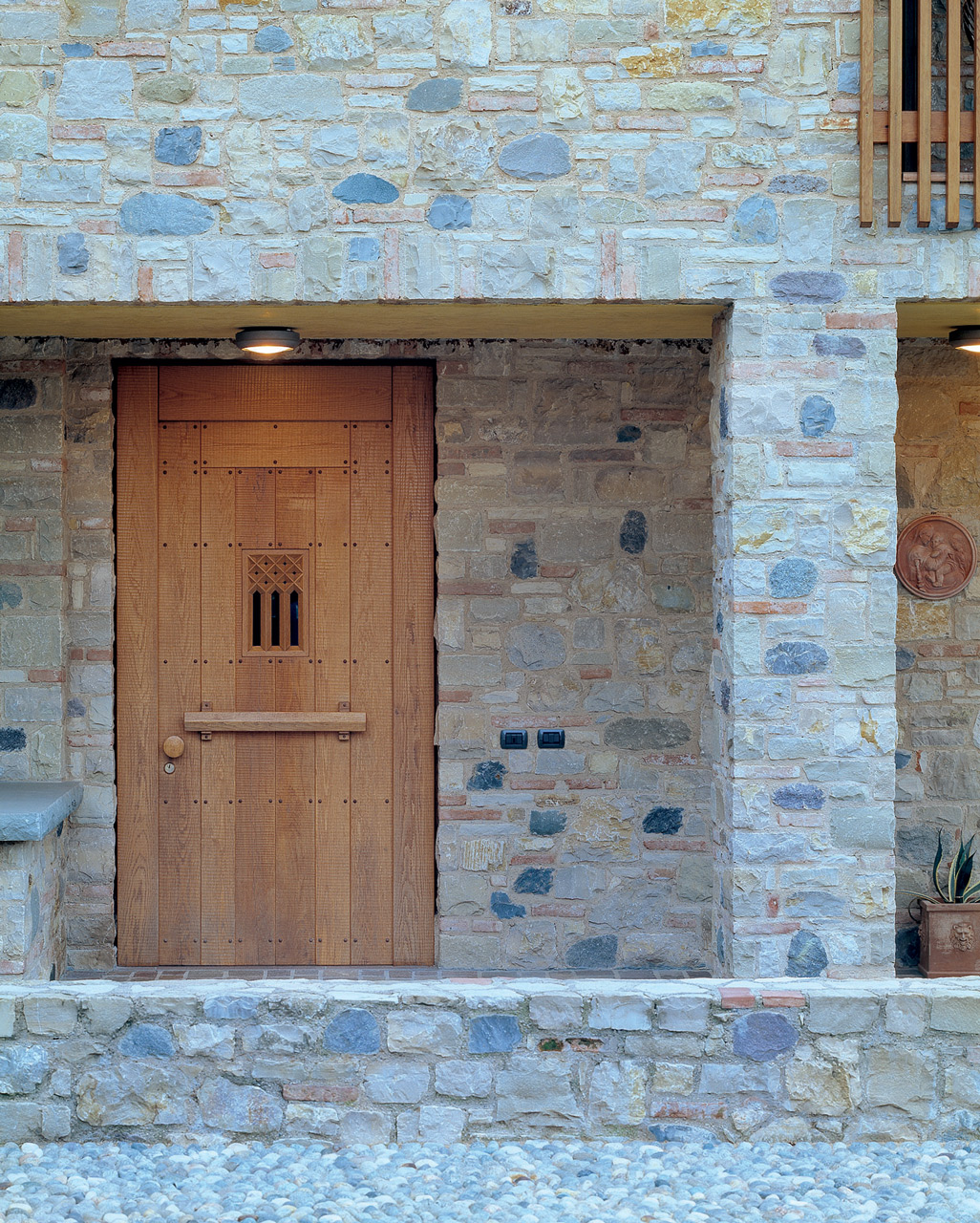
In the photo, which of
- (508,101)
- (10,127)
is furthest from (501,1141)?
(10,127)

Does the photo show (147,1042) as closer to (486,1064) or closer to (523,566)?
(486,1064)

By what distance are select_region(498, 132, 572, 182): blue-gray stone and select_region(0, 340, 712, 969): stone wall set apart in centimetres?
103

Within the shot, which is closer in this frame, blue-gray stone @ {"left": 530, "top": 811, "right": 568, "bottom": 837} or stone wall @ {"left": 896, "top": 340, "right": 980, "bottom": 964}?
blue-gray stone @ {"left": 530, "top": 811, "right": 568, "bottom": 837}

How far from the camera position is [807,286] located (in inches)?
153

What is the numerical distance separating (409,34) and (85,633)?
8.49ft

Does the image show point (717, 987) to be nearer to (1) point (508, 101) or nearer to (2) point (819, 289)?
(2) point (819, 289)

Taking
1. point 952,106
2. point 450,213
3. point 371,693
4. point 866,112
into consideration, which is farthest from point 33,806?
point 952,106

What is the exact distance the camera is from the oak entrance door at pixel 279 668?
488 centimetres

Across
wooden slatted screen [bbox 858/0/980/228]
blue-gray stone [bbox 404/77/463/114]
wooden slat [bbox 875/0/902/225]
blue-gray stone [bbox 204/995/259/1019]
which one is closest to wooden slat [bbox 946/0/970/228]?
wooden slatted screen [bbox 858/0/980/228]

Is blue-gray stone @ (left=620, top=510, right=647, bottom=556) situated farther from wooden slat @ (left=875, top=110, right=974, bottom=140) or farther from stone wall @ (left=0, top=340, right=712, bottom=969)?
wooden slat @ (left=875, top=110, right=974, bottom=140)

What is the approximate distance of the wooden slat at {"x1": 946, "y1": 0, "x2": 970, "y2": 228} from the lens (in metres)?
3.78

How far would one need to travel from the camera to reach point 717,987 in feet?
10.7

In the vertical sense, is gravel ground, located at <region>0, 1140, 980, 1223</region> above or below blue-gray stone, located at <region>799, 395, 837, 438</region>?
below

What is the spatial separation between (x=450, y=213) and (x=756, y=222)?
1007 mm
